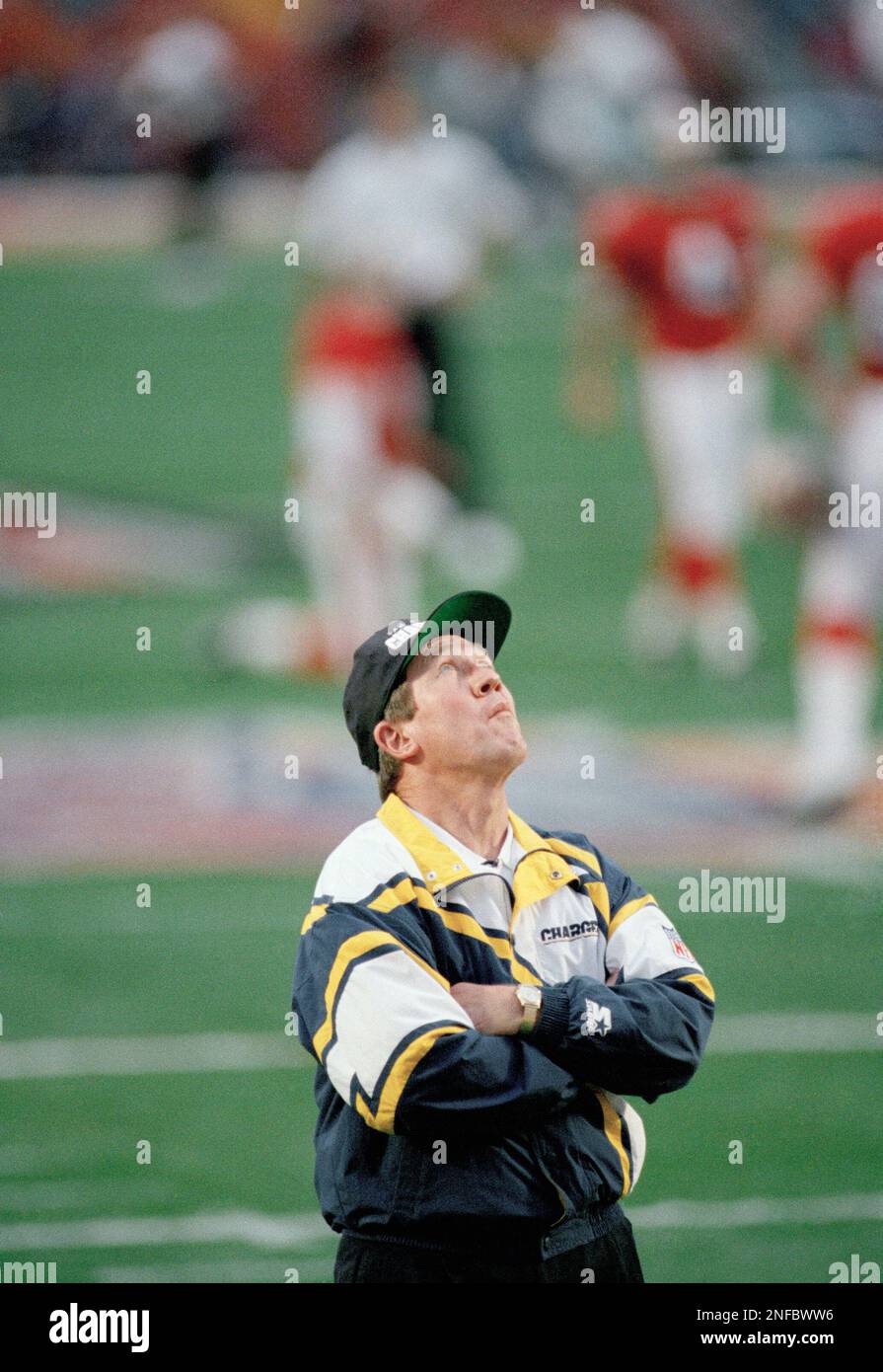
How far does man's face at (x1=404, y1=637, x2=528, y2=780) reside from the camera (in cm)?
385

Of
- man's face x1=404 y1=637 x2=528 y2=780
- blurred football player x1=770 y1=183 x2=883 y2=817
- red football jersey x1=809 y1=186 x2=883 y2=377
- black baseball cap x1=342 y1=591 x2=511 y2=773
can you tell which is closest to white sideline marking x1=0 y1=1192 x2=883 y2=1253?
black baseball cap x1=342 y1=591 x2=511 y2=773

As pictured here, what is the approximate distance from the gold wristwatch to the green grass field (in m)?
2.68

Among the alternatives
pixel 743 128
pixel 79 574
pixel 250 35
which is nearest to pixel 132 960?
pixel 79 574

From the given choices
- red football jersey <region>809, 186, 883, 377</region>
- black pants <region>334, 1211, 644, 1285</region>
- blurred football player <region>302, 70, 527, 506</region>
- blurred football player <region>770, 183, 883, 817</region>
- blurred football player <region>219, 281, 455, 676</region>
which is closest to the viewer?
black pants <region>334, 1211, 644, 1285</region>

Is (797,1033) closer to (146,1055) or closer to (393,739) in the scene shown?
(146,1055)

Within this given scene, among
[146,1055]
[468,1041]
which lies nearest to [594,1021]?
[468,1041]

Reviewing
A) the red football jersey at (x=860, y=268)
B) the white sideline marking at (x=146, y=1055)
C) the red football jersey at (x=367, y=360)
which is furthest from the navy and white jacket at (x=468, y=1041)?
the red football jersey at (x=367, y=360)

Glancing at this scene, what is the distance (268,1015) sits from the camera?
8562 mm

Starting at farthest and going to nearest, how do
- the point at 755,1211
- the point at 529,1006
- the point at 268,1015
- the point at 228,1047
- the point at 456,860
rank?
the point at 268,1015, the point at 228,1047, the point at 755,1211, the point at 456,860, the point at 529,1006

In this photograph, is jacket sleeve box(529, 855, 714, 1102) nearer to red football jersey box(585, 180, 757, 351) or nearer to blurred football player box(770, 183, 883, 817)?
blurred football player box(770, 183, 883, 817)

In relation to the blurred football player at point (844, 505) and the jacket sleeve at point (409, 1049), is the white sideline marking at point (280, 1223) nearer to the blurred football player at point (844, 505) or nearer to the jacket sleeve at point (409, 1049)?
the jacket sleeve at point (409, 1049)

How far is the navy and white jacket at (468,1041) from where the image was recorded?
3586 mm

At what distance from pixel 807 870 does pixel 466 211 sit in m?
8.54

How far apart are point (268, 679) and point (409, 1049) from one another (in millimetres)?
11001
